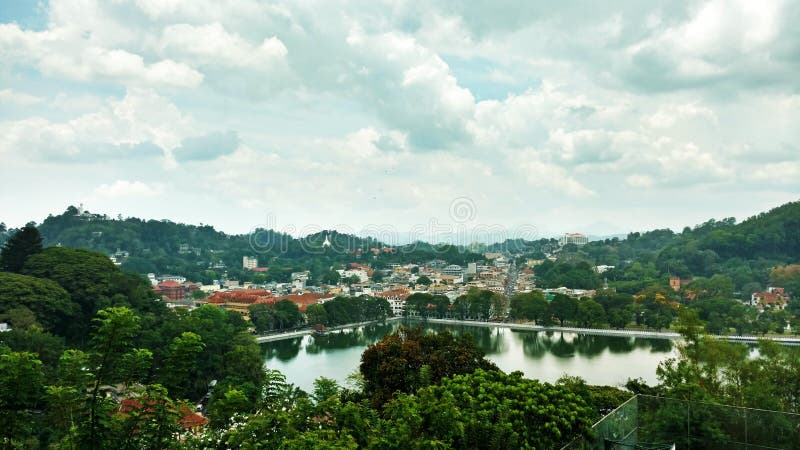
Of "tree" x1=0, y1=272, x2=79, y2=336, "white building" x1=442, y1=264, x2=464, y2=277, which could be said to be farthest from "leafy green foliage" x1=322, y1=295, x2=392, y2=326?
A: "white building" x1=442, y1=264, x2=464, y2=277

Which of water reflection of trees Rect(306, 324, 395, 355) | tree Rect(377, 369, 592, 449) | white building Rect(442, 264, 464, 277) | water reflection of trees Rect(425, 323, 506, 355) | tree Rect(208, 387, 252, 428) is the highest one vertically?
white building Rect(442, 264, 464, 277)

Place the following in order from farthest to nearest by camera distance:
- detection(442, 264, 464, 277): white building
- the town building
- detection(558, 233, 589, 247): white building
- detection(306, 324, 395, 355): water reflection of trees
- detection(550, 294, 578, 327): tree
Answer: detection(558, 233, 589, 247): white building < detection(442, 264, 464, 277): white building < the town building < detection(550, 294, 578, 327): tree < detection(306, 324, 395, 355): water reflection of trees

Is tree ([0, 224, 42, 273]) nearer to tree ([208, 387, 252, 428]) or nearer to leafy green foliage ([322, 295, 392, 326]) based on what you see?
leafy green foliage ([322, 295, 392, 326])

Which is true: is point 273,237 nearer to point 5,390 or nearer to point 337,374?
point 337,374

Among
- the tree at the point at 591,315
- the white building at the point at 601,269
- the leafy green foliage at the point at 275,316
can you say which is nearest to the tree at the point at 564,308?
the tree at the point at 591,315

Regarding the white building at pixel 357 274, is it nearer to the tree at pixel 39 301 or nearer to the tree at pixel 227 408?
the tree at pixel 39 301

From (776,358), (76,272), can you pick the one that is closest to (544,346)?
(776,358)

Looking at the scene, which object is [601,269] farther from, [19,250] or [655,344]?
[19,250]
